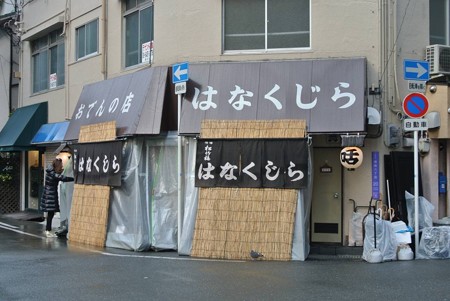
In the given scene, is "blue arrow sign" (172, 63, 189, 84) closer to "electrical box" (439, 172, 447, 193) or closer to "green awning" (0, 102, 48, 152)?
"electrical box" (439, 172, 447, 193)

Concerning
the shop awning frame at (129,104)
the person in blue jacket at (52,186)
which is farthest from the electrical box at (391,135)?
the person in blue jacket at (52,186)

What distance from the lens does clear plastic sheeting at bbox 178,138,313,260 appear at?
1045cm

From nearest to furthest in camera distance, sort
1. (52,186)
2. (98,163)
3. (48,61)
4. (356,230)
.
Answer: (356,230) < (98,163) < (52,186) < (48,61)

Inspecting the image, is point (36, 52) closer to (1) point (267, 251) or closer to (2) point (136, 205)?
(2) point (136, 205)

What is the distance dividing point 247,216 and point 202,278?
2.31 metres

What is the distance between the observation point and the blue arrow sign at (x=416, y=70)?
1084 centimetres

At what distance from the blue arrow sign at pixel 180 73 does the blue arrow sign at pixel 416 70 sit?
4466mm

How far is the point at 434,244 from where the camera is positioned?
10703mm

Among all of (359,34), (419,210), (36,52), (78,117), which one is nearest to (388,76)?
(359,34)

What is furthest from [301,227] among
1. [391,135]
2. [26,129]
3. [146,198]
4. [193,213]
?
[26,129]

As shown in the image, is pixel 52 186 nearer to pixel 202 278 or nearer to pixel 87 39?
pixel 87 39

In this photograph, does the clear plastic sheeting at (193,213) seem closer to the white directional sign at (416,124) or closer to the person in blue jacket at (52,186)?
the white directional sign at (416,124)

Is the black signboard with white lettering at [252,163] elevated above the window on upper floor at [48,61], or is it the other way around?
the window on upper floor at [48,61]

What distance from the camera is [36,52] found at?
67.5 feet
